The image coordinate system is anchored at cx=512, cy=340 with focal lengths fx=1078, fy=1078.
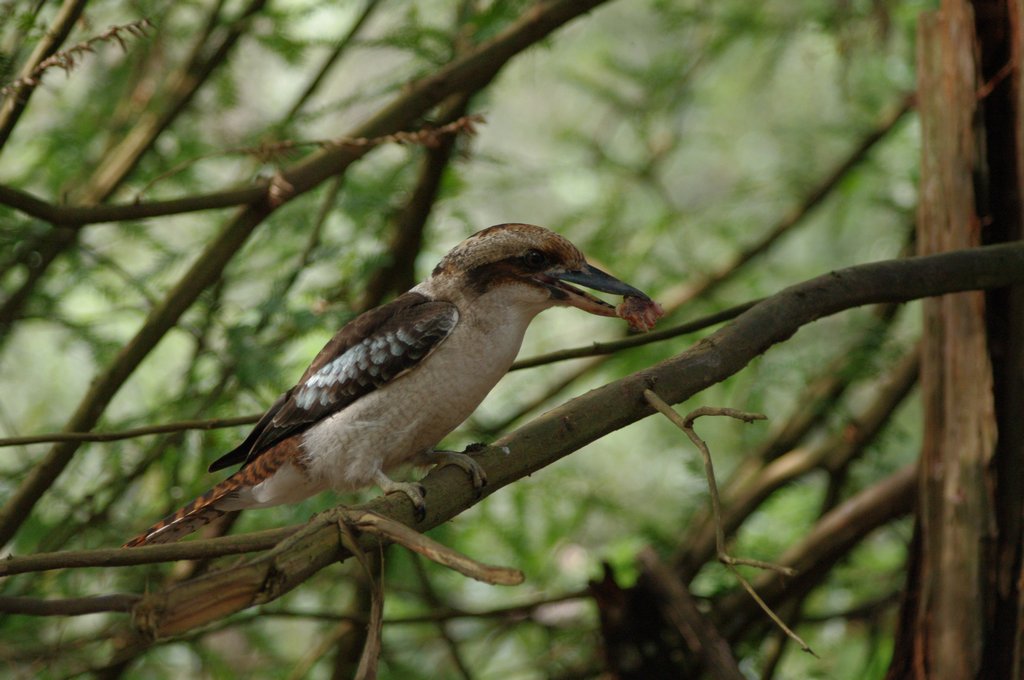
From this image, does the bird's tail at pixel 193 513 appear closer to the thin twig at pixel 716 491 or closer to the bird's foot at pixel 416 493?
the bird's foot at pixel 416 493

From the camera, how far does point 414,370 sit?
2719 millimetres

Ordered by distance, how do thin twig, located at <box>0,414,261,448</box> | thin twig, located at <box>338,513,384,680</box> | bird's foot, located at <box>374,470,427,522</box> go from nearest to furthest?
thin twig, located at <box>338,513,384,680</box> < bird's foot, located at <box>374,470,427,522</box> < thin twig, located at <box>0,414,261,448</box>

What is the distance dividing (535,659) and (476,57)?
265cm

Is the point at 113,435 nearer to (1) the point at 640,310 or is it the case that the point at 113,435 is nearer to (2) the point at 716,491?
(1) the point at 640,310

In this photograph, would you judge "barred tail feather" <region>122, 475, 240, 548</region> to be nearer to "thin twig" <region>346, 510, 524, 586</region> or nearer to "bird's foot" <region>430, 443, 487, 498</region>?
"bird's foot" <region>430, 443, 487, 498</region>

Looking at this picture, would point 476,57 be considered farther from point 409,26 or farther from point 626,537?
point 626,537

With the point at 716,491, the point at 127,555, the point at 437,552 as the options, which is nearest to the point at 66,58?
the point at 127,555

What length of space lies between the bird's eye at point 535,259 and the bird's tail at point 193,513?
37.4 inches

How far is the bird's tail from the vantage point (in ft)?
9.18

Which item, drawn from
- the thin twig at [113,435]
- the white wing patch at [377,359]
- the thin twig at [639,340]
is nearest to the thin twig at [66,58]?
the thin twig at [113,435]

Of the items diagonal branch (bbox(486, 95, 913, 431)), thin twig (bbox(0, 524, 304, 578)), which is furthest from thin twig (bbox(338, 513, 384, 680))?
diagonal branch (bbox(486, 95, 913, 431))

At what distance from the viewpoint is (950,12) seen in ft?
10.8

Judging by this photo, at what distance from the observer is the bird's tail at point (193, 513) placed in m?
2.80

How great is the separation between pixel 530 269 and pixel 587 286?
153 millimetres
